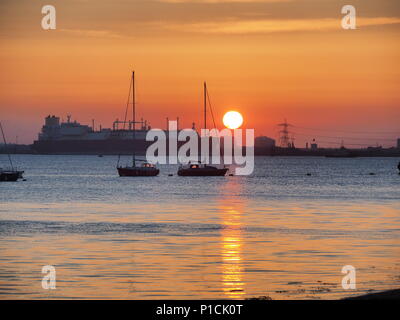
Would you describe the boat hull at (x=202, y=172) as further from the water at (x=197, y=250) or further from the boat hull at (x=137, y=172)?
the water at (x=197, y=250)

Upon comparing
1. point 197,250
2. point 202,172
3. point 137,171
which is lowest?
point 197,250

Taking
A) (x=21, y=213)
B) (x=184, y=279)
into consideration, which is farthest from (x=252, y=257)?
(x=21, y=213)


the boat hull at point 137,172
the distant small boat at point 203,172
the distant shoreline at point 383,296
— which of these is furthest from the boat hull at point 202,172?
the distant shoreline at point 383,296

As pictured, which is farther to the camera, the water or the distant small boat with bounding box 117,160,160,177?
the distant small boat with bounding box 117,160,160,177

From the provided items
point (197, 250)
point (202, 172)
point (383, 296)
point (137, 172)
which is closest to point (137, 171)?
point (137, 172)

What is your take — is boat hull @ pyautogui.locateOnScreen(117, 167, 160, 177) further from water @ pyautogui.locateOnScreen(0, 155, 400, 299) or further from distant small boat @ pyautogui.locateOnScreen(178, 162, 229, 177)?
water @ pyautogui.locateOnScreen(0, 155, 400, 299)

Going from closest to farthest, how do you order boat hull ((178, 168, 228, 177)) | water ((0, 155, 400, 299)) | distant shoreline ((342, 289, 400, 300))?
distant shoreline ((342, 289, 400, 300))
water ((0, 155, 400, 299))
boat hull ((178, 168, 228, 177))

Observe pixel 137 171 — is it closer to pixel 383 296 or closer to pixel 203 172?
pixel 203 172

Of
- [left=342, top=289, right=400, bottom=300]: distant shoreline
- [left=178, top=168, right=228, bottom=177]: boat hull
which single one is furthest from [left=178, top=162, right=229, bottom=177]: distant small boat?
[left=342, top=289, right=400, bottom=300]: distant shoreline

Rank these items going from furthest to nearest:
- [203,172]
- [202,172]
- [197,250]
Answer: [202,172]
[203,172]
[197,250]

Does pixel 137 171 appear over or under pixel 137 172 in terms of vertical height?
over

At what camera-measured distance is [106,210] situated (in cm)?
5141

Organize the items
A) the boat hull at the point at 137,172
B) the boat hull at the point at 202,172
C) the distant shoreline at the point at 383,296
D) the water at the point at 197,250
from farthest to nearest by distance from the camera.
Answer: the boat hull at the point at 202,172 → the boat hull at the point at 137,172 → the water at the point at 197,250 → the distant shoreline at the point at 383,296
